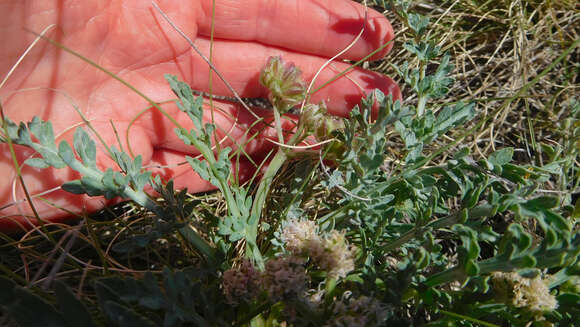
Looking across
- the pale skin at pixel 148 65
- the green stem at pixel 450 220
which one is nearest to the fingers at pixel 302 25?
the pale skin at pixel 148 65

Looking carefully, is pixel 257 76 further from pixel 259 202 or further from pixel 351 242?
pixel 351 242

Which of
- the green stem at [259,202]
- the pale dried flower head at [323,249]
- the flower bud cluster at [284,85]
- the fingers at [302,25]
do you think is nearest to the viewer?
the pale dried flower head at [323,249]

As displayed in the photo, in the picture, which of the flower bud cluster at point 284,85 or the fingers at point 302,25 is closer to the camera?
the flower bud cluster at point 284,85

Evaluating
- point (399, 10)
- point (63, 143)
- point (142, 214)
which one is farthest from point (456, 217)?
point (142, 214)

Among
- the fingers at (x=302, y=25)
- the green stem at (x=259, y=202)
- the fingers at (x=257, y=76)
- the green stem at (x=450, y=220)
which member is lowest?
the green stem at (x=259, y=202)

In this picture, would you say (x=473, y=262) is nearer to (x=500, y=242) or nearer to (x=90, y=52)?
(x=500, y=242)

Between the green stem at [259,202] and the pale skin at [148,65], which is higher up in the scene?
the pale skin at [148,65]

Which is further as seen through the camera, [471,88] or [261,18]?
[471,88]

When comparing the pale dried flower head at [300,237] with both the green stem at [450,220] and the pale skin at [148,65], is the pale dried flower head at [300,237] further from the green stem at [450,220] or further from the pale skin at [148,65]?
the pale skin at [148,65]

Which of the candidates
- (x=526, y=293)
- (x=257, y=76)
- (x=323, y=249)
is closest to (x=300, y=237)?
(x=323, y=249)
